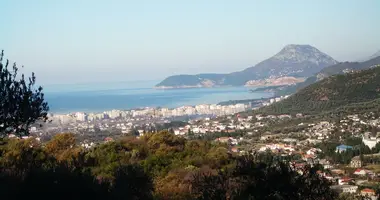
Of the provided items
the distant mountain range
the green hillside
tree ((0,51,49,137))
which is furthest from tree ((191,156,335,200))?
the distant mountain range

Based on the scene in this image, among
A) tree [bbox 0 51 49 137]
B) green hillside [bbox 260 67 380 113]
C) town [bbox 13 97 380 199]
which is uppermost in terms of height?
tree [bbox 0 51 49 137]

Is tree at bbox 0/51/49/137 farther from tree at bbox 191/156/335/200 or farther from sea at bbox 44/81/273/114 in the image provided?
sea at bbox 44/81/273/114

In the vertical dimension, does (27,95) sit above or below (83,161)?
above

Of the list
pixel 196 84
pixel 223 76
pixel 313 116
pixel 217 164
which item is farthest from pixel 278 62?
pixel 217 164

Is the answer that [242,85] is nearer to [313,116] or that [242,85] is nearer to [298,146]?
[313,116]

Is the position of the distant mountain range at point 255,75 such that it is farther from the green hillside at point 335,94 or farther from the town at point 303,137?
the town at point 303,137

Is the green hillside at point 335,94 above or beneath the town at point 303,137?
above

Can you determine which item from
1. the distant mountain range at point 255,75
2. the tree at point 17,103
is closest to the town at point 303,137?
the tree at point 17,103
